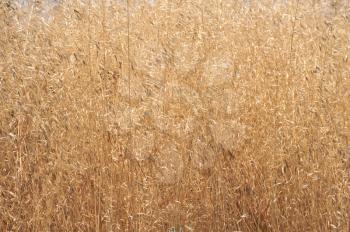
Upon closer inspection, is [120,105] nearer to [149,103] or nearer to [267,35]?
[149,103]

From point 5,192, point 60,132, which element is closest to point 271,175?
point 60,132

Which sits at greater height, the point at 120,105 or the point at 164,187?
the point at 120,105

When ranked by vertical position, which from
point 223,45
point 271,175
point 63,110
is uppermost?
point 223,45

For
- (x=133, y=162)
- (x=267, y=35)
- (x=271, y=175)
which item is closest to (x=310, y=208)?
(x=271, y=175)

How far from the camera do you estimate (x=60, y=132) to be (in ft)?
9.77

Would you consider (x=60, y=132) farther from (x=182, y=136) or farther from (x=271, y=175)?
(x=271, y=175)

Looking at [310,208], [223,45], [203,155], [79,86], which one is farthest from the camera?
[223,45]

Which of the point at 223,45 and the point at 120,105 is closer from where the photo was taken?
the point at 120,105

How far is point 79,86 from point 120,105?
0.28 meters

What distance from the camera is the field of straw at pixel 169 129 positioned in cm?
282

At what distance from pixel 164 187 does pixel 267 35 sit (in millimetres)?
1405

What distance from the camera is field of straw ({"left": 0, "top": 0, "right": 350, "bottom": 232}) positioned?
2.82 meters

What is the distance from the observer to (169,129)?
3102 mm

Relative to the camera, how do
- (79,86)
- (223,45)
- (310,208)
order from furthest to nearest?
1. (223,45)
2. (79,86)
3. (310,208)
